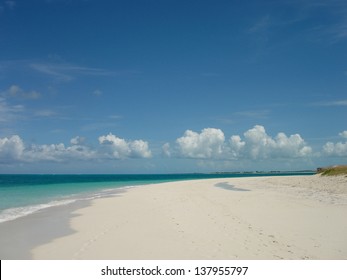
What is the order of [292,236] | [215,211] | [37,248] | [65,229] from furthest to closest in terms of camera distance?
[215,211] < [65,229] < [292,236] < [37,248]

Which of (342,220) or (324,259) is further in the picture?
(342,220)

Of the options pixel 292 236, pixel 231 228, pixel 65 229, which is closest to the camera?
pixel 292 236

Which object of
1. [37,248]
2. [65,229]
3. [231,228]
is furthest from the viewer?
[65,229]

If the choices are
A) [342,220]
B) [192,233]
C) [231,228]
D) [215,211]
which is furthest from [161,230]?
[342,220]

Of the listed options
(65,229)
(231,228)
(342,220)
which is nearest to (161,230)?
(231,228)

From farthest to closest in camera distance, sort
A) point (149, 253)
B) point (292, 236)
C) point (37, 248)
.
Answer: point (292, 236) < point (37, 248) < point (149, 253)

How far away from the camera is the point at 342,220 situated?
1559 centimetres
